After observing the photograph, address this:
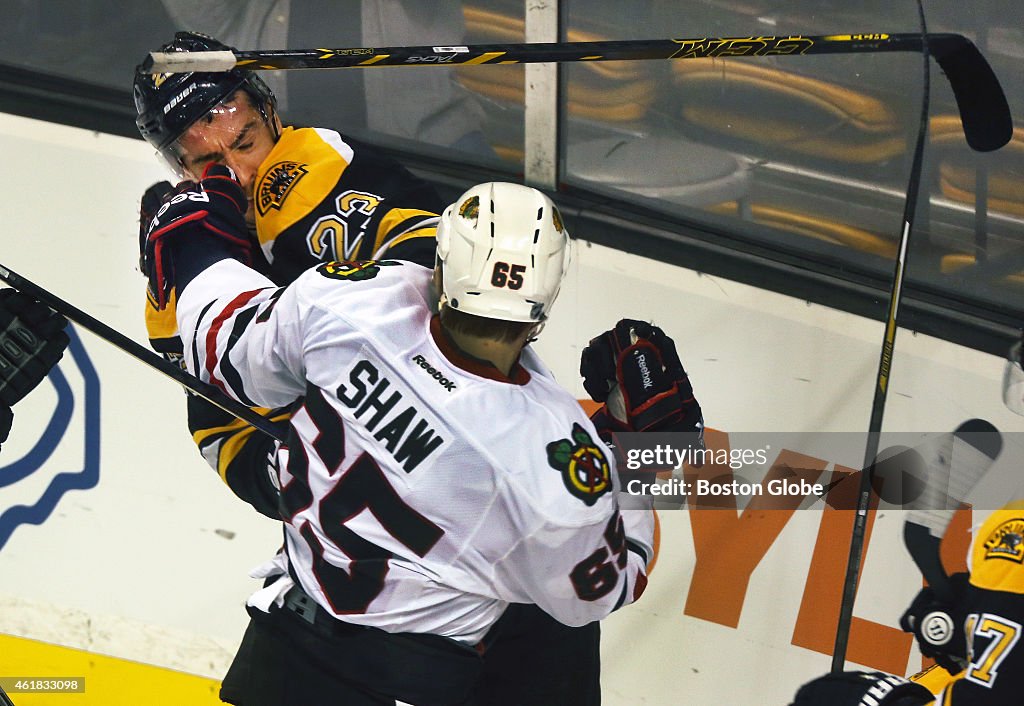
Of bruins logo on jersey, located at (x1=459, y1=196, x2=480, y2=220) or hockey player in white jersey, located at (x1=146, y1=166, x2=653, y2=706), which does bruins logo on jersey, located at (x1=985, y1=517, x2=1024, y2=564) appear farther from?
bruins logo on jersey, located at (x1=459, y1=196, x2=480, y2=220)

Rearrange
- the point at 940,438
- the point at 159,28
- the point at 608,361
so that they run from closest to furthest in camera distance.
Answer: the point at 608,361 < the point at 940,438 < the point at 159,28

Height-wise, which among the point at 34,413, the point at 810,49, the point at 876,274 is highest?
the point at 810,49

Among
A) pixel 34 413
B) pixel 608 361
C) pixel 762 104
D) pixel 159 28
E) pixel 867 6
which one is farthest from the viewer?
pixel 159 28

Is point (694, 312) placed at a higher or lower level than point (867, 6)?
lower

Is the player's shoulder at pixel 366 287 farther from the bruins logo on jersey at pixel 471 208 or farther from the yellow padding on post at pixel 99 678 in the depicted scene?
the yellow padding on post at pixel 99 678

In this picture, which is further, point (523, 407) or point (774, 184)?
point (774, 184)

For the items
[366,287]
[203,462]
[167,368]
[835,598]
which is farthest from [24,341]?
[835,598]

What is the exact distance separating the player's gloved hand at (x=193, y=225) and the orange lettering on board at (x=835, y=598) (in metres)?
1.08

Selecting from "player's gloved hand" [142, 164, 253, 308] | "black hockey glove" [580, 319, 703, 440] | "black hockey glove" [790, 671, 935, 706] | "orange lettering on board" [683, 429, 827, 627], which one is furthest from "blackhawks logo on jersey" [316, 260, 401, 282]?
"orange lettering on board" [683, 429, 827, 627]

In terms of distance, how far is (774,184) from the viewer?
2.36m

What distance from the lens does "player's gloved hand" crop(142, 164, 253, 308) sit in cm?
155

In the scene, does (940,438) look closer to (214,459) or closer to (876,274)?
(876,274)

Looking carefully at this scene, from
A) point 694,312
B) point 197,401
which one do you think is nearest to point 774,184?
point 694,312

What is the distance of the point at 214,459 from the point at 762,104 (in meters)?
1.22
